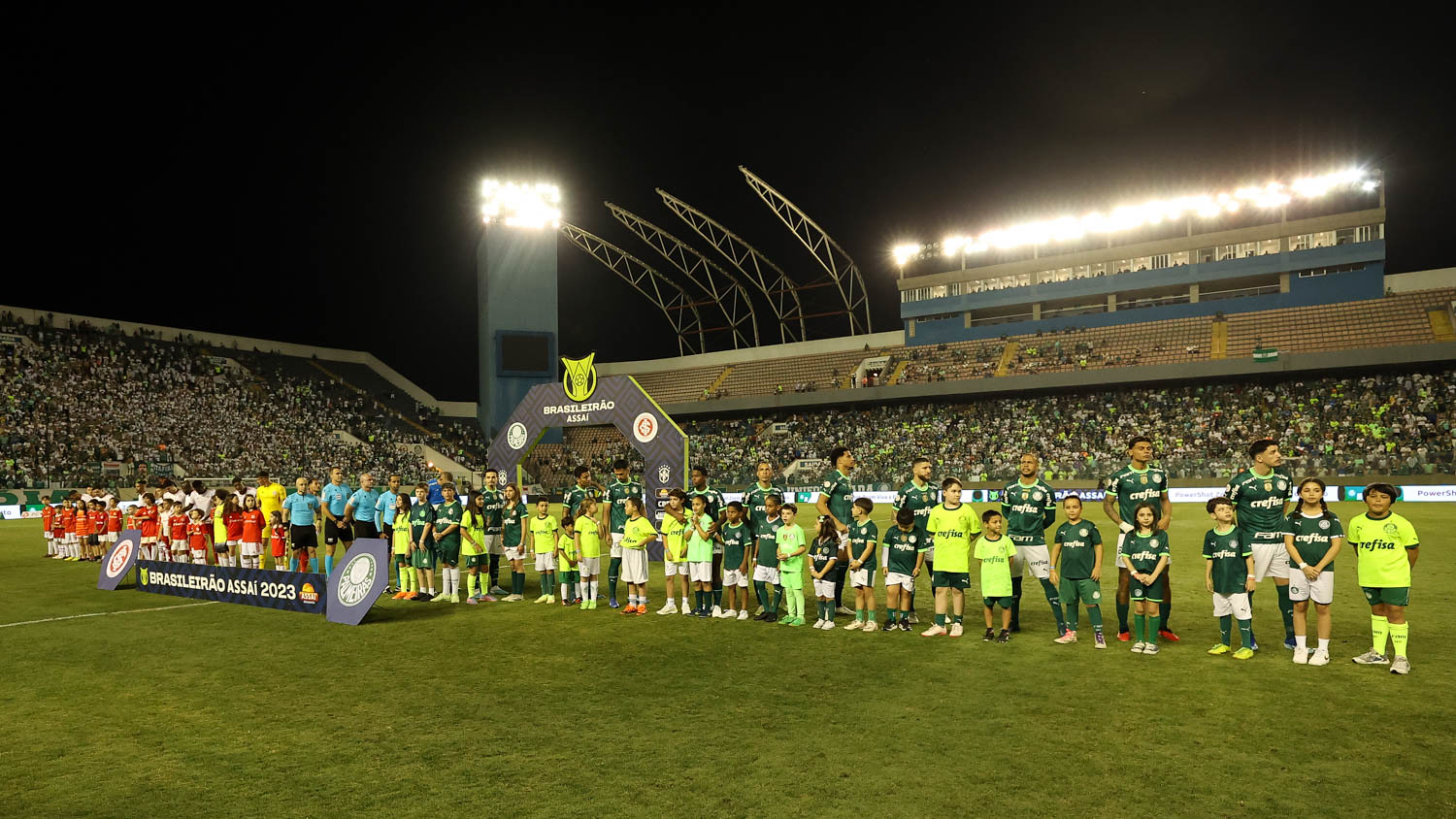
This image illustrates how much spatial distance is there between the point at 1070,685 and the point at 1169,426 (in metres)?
37.0

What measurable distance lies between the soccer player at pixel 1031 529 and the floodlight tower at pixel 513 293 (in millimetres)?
46316

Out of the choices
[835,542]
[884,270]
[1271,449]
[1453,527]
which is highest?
[884,270]

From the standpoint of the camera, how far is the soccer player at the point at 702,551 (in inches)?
462

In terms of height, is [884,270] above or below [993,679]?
above

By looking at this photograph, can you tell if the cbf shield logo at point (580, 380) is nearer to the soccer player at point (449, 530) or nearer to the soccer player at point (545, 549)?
the soccer player at point (545, 549)

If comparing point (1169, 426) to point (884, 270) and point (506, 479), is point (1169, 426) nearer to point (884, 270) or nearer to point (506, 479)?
point (884, 270)

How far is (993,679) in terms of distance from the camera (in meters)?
8.10

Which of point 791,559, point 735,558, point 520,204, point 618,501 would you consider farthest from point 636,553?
point 520,204

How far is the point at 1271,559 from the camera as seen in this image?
883cm

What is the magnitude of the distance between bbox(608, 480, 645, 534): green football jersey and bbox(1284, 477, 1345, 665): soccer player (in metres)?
9.25

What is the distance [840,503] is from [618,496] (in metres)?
4.97

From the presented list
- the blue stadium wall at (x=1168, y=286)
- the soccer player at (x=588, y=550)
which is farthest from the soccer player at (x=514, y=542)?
the blue stadium wall at (x=1168, y=286)

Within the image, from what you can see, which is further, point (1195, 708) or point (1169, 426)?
point (1169, 426)

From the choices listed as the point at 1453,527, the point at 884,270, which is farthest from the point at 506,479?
the point at 884,270
